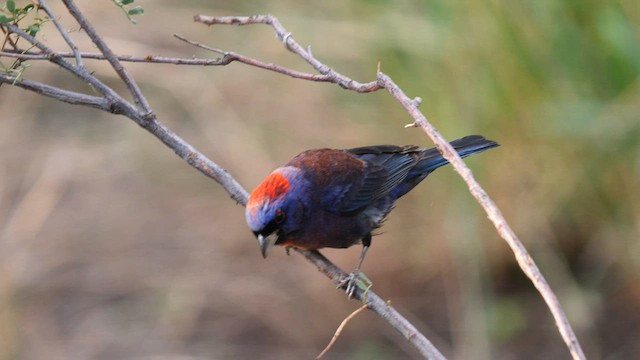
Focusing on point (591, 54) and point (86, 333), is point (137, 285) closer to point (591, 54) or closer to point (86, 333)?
point (86, 333)

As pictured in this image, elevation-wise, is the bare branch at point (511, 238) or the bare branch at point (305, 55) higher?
the bare branch at point (305, 55)

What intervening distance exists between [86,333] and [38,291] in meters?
0.55

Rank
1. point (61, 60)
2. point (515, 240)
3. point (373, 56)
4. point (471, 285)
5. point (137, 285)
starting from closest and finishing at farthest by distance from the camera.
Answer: point (515, 240) → point (61, 60) → point (471, 285) → point (373, 56) → point (137, 285)

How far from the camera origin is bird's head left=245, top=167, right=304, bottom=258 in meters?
2.98

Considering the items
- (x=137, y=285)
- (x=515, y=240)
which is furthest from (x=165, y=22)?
(x=515, y=240)

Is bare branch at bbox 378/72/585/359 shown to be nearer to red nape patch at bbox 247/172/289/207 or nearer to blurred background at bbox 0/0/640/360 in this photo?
red nape patch at bbox 247/172/289/207

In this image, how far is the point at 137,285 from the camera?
5.76 metres

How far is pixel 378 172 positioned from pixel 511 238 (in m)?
2.11

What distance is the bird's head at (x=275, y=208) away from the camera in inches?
117

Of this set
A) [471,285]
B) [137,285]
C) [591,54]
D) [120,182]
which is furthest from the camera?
[120,182]

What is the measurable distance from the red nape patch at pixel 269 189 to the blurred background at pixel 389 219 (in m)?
0.97

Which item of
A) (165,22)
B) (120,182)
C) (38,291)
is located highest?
(165,22)

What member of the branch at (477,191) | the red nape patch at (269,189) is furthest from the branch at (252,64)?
the red nape patch at (269,189)

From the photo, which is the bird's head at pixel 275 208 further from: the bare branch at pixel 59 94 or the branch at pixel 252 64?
the bare branch at pixel 59 94
